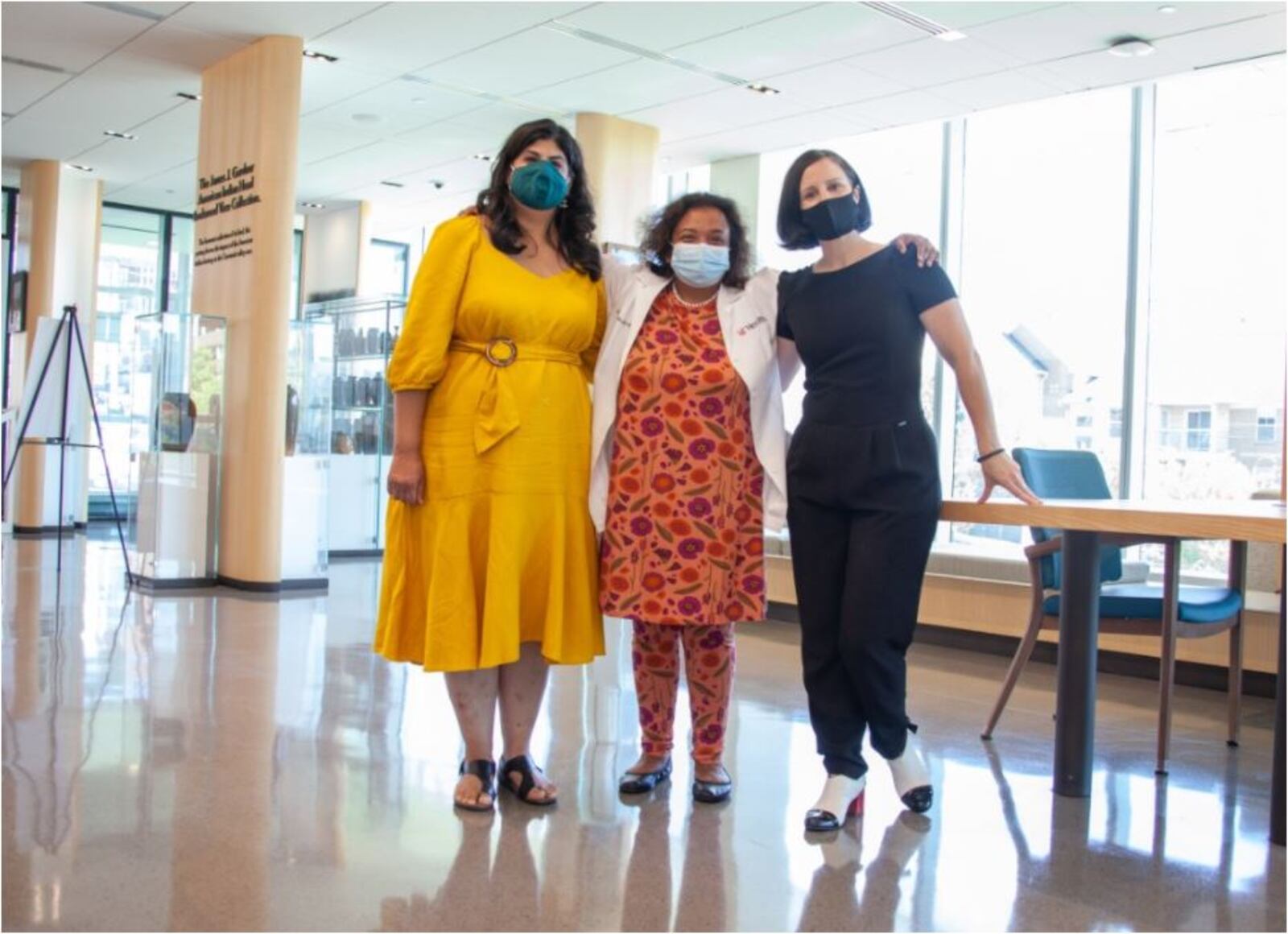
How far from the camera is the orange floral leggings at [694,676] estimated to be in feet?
10.1

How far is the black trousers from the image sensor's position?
282cm

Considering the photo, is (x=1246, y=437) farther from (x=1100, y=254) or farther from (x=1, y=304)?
(x=1, y=304)

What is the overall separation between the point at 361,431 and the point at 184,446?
261 cm

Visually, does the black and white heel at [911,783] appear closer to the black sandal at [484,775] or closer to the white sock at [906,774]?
the white sock at [906,774]

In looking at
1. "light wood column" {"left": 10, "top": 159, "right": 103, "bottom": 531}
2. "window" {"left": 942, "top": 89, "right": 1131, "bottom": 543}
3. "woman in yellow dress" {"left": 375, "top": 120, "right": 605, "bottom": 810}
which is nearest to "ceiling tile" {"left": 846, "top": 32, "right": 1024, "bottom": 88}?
"window" {"left": 942, "top": 89, "right": 1131, "bottom": 543}

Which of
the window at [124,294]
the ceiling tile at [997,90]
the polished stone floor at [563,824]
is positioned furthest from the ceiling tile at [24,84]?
the ceiling tile at [997,90]

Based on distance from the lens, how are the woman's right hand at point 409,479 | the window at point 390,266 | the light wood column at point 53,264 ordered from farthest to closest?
the window at point 390,266, the light wood column at point 53,264, the woman's right hand at point 409,479

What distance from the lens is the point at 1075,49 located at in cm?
709

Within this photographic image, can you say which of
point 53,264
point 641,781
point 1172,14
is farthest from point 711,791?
point 53,264

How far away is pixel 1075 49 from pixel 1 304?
10.6 metres

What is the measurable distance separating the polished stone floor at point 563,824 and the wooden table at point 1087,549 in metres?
0.12

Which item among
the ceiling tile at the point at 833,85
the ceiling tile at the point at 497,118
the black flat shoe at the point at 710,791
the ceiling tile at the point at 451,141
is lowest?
the black flat shoe at the point at 710,791

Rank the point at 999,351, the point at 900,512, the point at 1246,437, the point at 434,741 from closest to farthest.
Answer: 1. the point at 900,512
2. the point at 434,741
3. the point at 1246,437
4. the point at 999,351

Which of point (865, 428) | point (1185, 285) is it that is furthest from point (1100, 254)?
point (865, 428)
